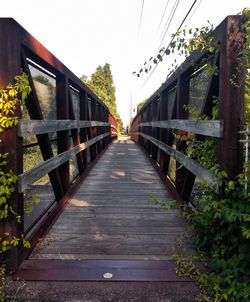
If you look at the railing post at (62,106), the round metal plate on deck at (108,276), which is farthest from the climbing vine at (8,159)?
Answer: the railing post at (62,106)

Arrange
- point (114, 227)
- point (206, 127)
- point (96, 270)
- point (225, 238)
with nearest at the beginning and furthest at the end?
point (225, 238), point (96, 270), point (206, 127), point (114, 227)

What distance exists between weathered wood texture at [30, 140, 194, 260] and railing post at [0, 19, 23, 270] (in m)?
0.41

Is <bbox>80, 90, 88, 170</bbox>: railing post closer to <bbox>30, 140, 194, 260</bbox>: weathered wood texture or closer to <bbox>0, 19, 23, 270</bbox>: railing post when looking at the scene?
<bbox>30, 140, 194, 260</bbox>: weathered wood texture

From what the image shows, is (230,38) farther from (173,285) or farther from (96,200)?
(96,200)

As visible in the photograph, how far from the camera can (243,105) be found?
2568 millimetres

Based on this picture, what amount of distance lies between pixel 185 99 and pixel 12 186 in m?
2.58

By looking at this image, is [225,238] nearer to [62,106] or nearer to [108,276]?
[108,276]

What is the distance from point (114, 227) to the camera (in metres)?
3.74

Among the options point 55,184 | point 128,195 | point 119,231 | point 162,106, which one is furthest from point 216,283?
point 162,106

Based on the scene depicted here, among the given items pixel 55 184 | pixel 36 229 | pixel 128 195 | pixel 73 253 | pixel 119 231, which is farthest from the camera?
pixel 128 195

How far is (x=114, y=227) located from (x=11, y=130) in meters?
1.59

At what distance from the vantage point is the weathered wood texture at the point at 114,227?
309cm

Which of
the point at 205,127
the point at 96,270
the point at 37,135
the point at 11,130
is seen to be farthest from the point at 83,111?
the point at 96,270

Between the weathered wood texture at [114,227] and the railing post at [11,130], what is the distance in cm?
41
